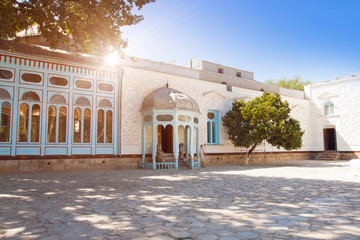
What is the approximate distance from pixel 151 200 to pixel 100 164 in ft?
26.1

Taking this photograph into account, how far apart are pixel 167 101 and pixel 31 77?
20.8ft

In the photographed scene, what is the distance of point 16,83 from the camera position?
11.2 m

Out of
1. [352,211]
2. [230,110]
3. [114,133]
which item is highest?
[230,110]

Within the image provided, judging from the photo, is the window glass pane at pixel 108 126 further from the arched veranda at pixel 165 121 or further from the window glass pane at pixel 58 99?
the window glass pane at pixel 58 99

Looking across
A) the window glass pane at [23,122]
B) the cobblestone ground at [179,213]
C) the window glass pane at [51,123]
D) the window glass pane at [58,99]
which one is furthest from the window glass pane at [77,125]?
the cobblestone ground at [179,213]

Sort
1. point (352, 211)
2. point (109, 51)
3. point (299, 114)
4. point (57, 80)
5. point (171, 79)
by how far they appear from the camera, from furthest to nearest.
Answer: point (299, 114) < point (171, 79) < point (57, 80) < point (109, 51) < point (352, 211)

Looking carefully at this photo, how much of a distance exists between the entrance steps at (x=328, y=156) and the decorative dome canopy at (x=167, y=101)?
50.2 feet

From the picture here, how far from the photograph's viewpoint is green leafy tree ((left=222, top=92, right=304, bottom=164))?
16156 mm

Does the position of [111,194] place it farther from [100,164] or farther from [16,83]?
[16,83]

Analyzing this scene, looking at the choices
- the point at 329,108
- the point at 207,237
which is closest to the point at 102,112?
the point at 207,237

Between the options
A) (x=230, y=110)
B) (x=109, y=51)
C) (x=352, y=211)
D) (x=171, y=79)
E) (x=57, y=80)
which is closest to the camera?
(x=352, y=211)

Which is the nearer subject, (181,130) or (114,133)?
(114,133)

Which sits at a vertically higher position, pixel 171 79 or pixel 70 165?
pixel 171 79

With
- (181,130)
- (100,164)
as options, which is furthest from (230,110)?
(100,164)
